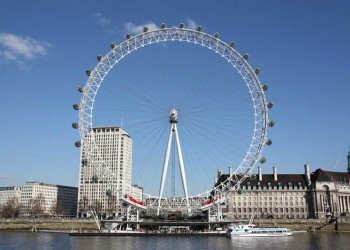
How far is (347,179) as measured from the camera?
138625 millimetres

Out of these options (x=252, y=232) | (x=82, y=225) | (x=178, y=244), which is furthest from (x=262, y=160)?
(x=82, y=225)

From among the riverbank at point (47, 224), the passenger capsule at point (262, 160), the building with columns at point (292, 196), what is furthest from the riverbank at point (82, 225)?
the passenger capsule at point (262, 160)

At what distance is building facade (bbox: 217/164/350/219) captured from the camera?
129875 millimetres

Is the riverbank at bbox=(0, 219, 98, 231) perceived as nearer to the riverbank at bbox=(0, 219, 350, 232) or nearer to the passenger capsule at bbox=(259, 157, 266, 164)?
the riverbank at bbox=(0, 219, 350, 232)

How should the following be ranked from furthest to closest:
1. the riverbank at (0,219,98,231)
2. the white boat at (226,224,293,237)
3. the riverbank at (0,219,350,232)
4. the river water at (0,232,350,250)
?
the riverbank at (0,219,98,231) → the riverbank at (0,219,350,232) → the white boat at (226,224,293,237) → the river water at (0,232,350,250)

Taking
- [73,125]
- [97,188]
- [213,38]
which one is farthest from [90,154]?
[97,188]

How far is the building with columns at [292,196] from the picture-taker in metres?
130

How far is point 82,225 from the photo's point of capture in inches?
4269

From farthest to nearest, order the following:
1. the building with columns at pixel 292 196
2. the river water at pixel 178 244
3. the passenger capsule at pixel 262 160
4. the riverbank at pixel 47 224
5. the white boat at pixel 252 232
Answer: the building with columns at pixel 292 196 < the riverbank at pixel 47 224 < the white boat at pixel 252 232 < the passenger capsule at pixel 262 160 < the river water at pixel 178 244

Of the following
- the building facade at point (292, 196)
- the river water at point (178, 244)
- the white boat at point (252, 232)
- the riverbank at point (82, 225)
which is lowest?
the river water at point (178, 244)

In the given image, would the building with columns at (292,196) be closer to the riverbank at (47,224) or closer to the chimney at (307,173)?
the chimney at (307,173)

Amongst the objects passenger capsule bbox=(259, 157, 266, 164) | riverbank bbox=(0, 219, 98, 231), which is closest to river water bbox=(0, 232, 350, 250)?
passenger capsule bbox=(259, 157, 266, 164)

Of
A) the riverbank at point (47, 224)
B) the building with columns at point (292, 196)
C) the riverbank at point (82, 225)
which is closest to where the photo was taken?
the riverbank at point (82, 225)

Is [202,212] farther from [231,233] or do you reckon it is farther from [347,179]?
[347,179]
